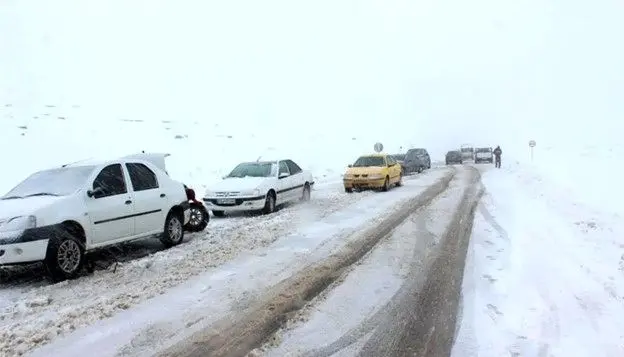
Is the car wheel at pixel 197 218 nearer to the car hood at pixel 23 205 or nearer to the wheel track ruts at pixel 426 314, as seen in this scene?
the car hood at pixel 23 205

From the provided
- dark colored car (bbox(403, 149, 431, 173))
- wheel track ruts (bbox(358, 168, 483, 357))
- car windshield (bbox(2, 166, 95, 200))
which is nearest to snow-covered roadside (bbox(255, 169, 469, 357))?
wheel track ruts (bbox(358, 168, 483, 357))

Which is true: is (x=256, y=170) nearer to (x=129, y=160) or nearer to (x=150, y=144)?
(x=129, y=160)

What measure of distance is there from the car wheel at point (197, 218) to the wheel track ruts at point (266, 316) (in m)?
3.84

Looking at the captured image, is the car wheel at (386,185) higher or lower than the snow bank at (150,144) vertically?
lower

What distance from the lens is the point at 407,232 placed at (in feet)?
32.1

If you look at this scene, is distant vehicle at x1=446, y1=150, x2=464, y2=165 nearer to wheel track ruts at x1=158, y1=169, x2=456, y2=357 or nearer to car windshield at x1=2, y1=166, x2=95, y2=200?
wheel track ruts at x1=158, y1=169, x2=456, y2=357

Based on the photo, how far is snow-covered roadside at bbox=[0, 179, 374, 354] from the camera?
5.11 meters

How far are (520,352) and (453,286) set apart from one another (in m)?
1.89

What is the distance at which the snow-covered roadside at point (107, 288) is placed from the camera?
16.8 ft

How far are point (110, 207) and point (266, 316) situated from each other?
12.8 feet

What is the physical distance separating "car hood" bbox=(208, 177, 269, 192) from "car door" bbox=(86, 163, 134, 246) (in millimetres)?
5062

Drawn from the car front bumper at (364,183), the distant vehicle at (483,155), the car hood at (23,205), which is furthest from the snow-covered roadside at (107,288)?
the distant vehicle at (483,155)

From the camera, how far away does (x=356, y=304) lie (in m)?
5.65

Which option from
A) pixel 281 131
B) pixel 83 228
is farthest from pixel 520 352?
pixel 281 131
